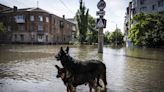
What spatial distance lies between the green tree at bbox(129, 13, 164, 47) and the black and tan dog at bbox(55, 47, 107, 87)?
38347mm

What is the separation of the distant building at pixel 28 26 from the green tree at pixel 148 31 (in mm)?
29654

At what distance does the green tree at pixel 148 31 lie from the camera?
4234 cm

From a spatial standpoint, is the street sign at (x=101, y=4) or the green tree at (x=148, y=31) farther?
the green tree at (x=148, y=31)

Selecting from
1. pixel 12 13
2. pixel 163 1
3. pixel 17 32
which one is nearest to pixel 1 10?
pixel 12 13

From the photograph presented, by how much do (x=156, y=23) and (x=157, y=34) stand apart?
2432mm

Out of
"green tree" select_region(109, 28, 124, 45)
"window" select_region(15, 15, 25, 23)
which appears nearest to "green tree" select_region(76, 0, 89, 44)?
"window" select_region(15, 15, 25, 23)

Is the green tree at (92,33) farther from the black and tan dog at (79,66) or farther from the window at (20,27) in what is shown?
the black and tan dog at (79,66)

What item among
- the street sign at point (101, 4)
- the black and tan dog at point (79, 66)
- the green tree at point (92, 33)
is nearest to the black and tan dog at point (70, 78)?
the black and tan dog at point (79, 66)

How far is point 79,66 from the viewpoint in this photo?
17.3ft

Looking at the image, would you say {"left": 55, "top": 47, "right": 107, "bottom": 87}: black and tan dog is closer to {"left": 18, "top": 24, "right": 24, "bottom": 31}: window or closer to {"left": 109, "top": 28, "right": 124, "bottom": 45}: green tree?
{"left": 18, "top": 24, "right": 24, "bottom": 31}: window

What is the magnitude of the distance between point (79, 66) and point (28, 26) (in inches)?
2613

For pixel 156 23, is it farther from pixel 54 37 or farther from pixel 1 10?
pixel 1 10

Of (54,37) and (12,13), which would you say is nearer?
(12,13)

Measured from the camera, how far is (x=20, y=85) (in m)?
7.04
